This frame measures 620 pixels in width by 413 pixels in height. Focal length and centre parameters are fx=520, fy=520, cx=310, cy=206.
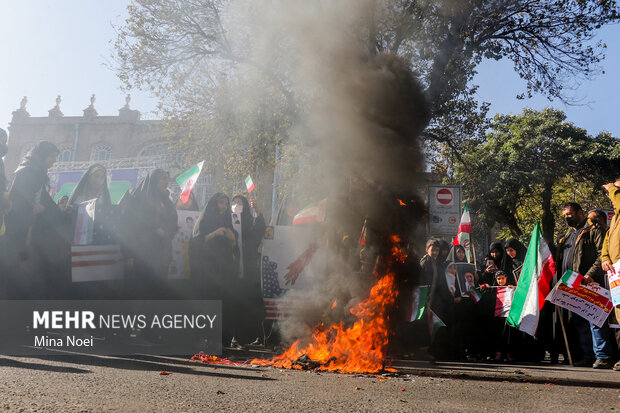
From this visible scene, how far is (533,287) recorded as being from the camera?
6988 millimetres

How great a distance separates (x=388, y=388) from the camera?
13.9 feet

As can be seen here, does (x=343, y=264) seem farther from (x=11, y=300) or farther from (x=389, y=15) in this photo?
(x=389, y=15)

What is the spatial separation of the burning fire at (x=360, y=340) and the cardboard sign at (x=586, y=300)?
2.52 metres

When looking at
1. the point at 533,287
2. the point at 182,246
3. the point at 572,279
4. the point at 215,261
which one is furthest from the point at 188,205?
the point at 572,279

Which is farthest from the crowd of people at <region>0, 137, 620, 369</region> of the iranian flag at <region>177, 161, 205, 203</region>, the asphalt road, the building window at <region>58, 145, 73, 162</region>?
the building window at <region>58, 145, 73, 162</region>

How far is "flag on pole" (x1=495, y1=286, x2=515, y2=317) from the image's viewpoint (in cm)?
805

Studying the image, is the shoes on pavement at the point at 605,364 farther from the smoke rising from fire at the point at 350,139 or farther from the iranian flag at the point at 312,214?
the iranian flag at the point at 312,214

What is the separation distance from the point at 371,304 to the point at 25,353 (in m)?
3.62

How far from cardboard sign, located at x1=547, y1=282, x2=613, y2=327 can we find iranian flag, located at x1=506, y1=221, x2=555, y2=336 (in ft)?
1.00

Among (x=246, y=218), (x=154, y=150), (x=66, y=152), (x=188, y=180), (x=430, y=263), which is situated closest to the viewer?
(x=430, y=263)

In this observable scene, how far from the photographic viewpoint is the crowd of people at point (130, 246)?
6.70 metres

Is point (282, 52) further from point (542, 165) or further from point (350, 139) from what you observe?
point (542, 165)

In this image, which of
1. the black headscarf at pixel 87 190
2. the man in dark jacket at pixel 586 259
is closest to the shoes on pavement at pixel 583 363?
the man in dark jacket at pixel 586 259

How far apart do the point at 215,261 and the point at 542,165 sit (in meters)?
26.1
